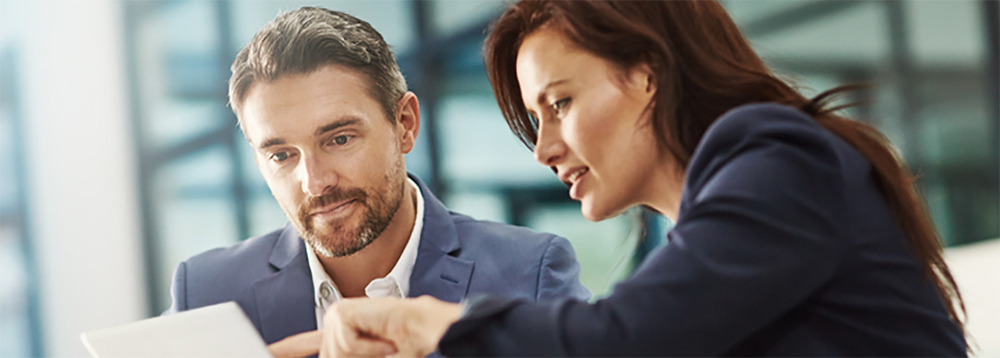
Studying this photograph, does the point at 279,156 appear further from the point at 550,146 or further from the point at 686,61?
the point at 686,61

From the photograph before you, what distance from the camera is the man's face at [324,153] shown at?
49.7 inches

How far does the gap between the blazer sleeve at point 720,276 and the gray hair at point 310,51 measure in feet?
2.28

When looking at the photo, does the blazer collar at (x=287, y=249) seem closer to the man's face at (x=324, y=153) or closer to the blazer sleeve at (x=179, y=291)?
the man's face at (x=324, y=153)

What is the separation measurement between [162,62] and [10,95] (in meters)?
0.90

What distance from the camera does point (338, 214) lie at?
50.7 inches

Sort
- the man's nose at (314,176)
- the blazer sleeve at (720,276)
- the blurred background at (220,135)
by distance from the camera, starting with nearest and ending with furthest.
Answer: the blazer sleeve at (720,276), the man's nose at (314,176), the blurred background at (220,135)

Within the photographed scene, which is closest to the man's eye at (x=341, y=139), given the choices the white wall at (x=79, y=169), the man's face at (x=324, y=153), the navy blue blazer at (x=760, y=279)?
the man's face at (x=324, y=153)

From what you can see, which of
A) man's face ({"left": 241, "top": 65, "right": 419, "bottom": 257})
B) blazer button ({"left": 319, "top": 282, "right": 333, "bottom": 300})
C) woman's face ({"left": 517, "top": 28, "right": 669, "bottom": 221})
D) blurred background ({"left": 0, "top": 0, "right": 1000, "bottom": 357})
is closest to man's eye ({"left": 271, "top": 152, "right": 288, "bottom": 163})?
man's face ({"left": 241, "top": 65, "right": 419, "bottom": 257})

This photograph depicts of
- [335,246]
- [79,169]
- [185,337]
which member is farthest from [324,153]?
[79,169]

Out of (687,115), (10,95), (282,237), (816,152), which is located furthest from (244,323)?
(10,95)

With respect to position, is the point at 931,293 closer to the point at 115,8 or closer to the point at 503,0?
the point at 503,0

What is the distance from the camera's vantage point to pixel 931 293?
83 centimetres

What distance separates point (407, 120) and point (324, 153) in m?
Result: 0.23

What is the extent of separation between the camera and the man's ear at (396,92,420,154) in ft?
4.73
